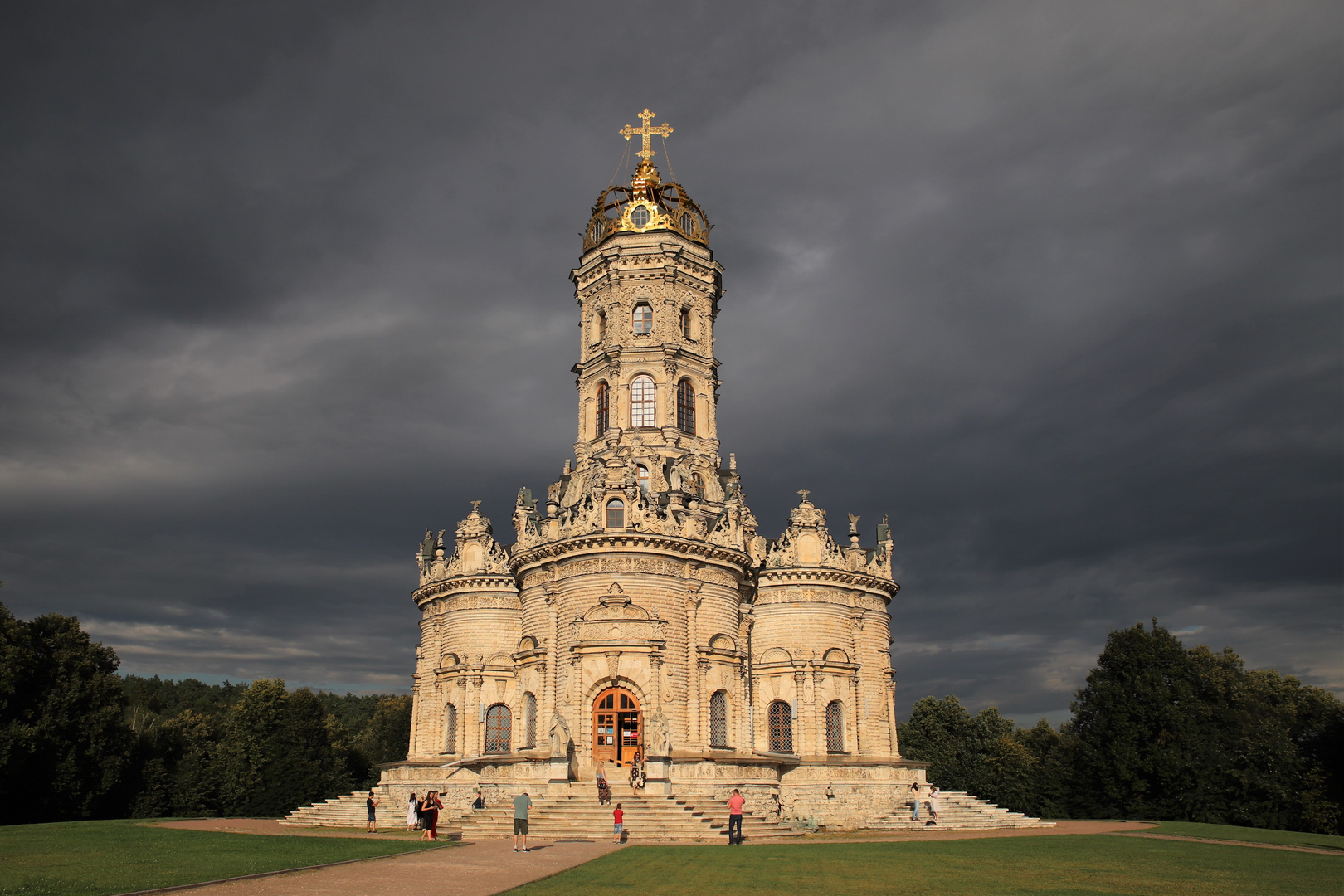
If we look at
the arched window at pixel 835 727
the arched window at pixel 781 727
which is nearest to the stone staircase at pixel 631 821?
the arched window at pixel 781 727

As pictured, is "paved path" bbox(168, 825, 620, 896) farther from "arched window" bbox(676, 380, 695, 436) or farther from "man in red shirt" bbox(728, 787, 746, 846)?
"arched window" bbox(676, 380, 695, 436)

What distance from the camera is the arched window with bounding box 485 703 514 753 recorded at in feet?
163

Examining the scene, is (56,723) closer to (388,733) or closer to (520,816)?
(520,816)

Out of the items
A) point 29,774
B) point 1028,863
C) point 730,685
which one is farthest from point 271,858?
point 29,774

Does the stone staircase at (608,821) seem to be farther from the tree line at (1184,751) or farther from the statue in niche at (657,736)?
the tree line at (1184,751)

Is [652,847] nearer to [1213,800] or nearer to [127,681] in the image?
[1213,800]

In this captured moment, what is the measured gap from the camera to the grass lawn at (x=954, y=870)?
1794cm

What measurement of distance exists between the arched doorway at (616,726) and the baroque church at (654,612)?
0.07 metres

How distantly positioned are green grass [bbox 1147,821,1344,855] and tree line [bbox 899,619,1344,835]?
14.9m

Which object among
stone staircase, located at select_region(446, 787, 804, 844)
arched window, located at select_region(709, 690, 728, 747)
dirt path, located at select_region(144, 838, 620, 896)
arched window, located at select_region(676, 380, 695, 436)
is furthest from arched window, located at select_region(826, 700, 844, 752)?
dirt path, located at select_region(144, 838, 620, 896)

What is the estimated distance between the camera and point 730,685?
42.8m

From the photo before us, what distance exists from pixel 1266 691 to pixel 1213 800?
2231cm

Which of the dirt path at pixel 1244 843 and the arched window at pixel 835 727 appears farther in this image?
the arched window at pixel 835 727

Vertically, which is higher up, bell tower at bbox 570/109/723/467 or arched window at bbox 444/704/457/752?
bell tower at bbox 570/109/723/467
